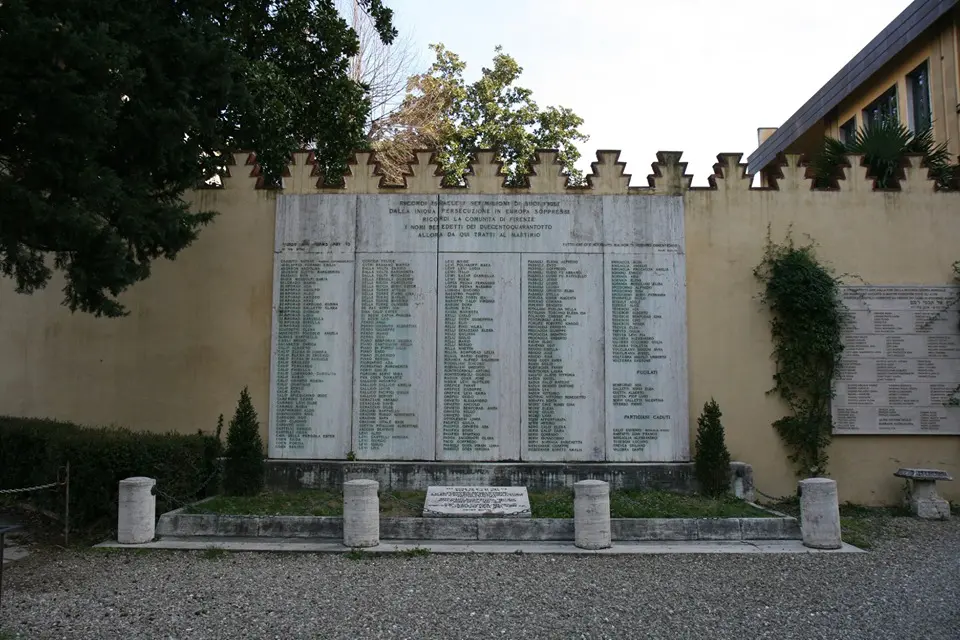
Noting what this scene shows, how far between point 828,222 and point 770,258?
3.43 ft

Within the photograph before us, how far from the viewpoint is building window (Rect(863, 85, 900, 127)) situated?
678 inches

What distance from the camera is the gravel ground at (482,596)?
5.28 m

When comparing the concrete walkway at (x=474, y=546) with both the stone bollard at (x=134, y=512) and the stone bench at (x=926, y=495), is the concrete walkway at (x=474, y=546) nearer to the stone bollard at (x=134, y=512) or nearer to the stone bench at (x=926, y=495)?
the stone bollard at (x=134, y=512)

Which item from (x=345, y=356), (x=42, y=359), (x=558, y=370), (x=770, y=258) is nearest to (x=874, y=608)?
(x=558, y=370)

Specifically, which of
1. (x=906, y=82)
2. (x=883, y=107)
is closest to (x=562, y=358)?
(x=906, y=82)

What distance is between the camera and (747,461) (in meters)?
10.2

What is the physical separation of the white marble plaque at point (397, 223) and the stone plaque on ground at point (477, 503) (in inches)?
145

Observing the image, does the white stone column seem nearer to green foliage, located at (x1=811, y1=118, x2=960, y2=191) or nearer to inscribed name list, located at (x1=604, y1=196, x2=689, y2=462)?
inscribed name list, located at (x1=604, y1=196, x2=689, y2=462)

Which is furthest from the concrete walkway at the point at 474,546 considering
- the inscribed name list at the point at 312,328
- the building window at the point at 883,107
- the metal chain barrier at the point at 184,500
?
the building window at the point at 883,107

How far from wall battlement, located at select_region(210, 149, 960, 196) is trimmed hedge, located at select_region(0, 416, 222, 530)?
413 cm

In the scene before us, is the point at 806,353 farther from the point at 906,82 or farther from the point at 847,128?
the point at 847,128

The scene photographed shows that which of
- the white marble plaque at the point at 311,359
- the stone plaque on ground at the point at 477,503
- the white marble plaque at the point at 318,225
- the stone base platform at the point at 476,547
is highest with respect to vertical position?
the white marble plaque at the point at 318,225

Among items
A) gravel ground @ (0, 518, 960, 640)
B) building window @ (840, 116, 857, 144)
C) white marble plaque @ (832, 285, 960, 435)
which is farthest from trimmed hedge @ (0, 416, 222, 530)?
building window @ (840, 116, 857, 144)

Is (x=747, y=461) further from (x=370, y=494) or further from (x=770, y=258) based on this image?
(x=370, y=494)
